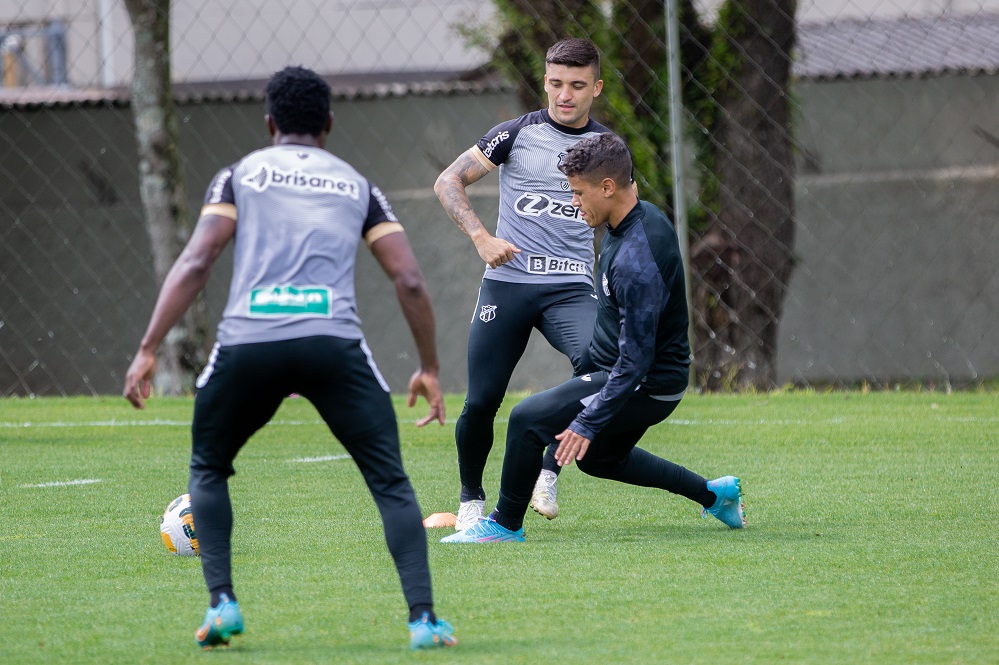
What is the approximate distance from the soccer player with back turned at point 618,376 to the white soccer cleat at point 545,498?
36 centimetres

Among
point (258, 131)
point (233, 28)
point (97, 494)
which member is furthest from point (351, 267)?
point (233, 28)

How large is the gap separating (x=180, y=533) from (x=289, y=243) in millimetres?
2007

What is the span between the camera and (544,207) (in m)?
6.74

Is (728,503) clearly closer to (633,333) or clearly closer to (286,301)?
(633,333)

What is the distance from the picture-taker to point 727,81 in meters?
12.8

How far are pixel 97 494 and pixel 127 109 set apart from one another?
771 cm

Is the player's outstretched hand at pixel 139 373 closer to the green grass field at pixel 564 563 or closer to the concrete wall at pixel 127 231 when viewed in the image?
the green grass field at pixel 564 563

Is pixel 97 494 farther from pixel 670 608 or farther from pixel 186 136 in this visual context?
pixel 186 136

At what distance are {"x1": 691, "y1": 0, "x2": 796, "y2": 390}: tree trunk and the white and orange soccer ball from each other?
24.7ft

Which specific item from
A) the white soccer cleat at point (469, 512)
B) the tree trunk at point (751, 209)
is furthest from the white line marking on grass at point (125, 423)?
the white soccer cleat at point (469, 512)

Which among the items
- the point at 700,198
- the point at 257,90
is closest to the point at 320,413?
the point at 700,198

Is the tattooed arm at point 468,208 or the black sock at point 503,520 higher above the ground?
the tattooed arm at point 468,208

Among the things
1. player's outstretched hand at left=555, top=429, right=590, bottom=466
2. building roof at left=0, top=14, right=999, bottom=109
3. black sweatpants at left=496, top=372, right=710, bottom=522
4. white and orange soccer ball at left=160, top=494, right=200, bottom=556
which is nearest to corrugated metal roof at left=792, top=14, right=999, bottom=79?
building roof at left=0, top=14, right=999, bottom=109

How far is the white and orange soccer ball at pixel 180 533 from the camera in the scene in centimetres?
562
